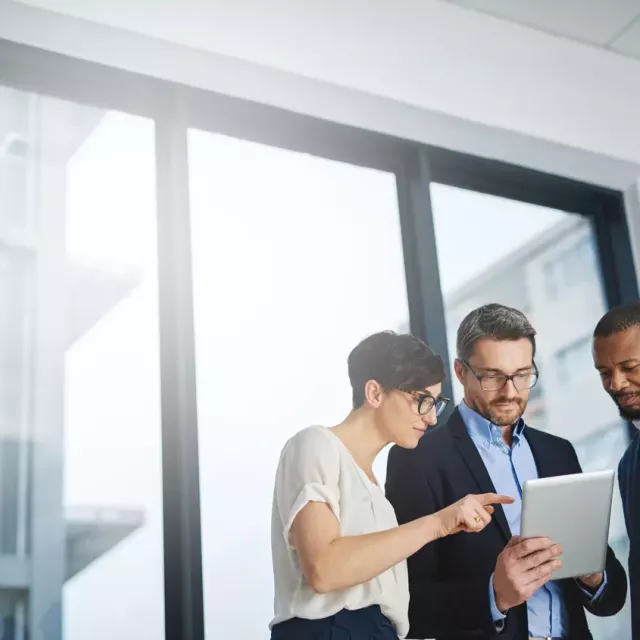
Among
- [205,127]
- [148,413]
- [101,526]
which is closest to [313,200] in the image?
[205,127]

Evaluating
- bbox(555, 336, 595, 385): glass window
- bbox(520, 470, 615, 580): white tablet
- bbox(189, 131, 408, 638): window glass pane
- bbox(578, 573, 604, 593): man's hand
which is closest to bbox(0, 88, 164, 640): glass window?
bbox(189, 131, 408, 638): window glass pane

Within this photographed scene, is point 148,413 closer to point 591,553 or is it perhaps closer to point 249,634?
point 249,634

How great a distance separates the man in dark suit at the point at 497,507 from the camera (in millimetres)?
2123

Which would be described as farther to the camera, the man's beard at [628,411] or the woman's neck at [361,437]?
the man's beard at [628,411]

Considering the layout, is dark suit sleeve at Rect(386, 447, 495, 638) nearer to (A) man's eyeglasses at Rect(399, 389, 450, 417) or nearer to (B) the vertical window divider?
(A) man's eyeglasses at Rect(399, 389, 450, 417)

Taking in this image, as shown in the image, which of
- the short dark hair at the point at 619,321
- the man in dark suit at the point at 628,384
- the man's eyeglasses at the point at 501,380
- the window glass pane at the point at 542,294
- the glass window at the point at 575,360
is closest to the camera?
the man's eyeglasses at the point at 501,380

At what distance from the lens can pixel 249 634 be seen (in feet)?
7.39

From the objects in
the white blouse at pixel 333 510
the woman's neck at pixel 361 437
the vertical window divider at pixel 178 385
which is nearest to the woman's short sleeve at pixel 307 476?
the white blouse at pixel 333 510

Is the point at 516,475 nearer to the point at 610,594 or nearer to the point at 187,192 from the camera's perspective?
the point at 610,594

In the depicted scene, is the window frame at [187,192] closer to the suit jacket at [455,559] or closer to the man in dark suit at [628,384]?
the suit jacket at [455,559]

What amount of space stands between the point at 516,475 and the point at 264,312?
30.7 inches

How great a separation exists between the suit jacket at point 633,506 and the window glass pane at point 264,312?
677mm

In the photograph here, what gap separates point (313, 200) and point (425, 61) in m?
0.56

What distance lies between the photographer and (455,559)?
220 cm
